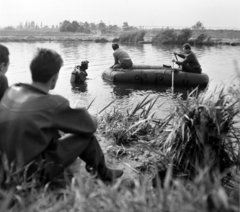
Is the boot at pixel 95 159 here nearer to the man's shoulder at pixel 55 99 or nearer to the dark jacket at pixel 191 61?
the man's shoulder at pixel 55 99

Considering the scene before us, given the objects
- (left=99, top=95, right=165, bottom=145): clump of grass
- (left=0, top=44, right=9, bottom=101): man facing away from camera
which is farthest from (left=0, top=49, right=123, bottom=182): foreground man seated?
(left=99, top=95, right=165, bottom=145): clump of grass

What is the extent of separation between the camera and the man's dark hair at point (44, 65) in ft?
9.78

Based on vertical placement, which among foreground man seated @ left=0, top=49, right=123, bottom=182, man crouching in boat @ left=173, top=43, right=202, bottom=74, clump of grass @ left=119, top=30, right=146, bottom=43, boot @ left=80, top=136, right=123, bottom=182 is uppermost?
foreground man seated @ left=0, top=49, right=123, bottom=182

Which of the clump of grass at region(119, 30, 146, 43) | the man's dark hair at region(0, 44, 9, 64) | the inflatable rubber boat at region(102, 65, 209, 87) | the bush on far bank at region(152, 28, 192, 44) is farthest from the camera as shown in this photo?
the clump of grass at region(119, 30, 146, 43)

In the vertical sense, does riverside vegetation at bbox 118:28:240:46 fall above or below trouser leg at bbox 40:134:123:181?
below

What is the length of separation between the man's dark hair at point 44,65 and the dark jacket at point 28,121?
12 centimetres

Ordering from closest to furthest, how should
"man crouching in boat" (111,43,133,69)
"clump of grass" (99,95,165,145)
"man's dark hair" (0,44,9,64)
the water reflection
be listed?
"man's dark hair" (0,44,9,64) < "clump of grass" (99,95,165,145) < the water reflection < "man crouching in boat" (111,43,133,69)

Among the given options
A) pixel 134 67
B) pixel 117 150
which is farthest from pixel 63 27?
pixel 117 150

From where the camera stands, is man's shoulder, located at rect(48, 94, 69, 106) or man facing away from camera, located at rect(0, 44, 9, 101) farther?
man facing away from camera, located at rect(0, 44, 9, 101)

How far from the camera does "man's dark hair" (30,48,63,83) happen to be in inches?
117

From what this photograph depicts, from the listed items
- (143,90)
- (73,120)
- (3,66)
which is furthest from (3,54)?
(143,90)

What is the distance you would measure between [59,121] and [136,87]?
35.4 feet

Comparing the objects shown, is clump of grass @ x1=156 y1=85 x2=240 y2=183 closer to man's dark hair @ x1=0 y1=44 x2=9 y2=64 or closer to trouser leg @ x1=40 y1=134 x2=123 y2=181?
trouser leg @ x1=40 y1=134 x2=123 y2=181

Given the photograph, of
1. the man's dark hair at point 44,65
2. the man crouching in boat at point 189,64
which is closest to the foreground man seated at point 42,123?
the man's dark hair at point 44,65
